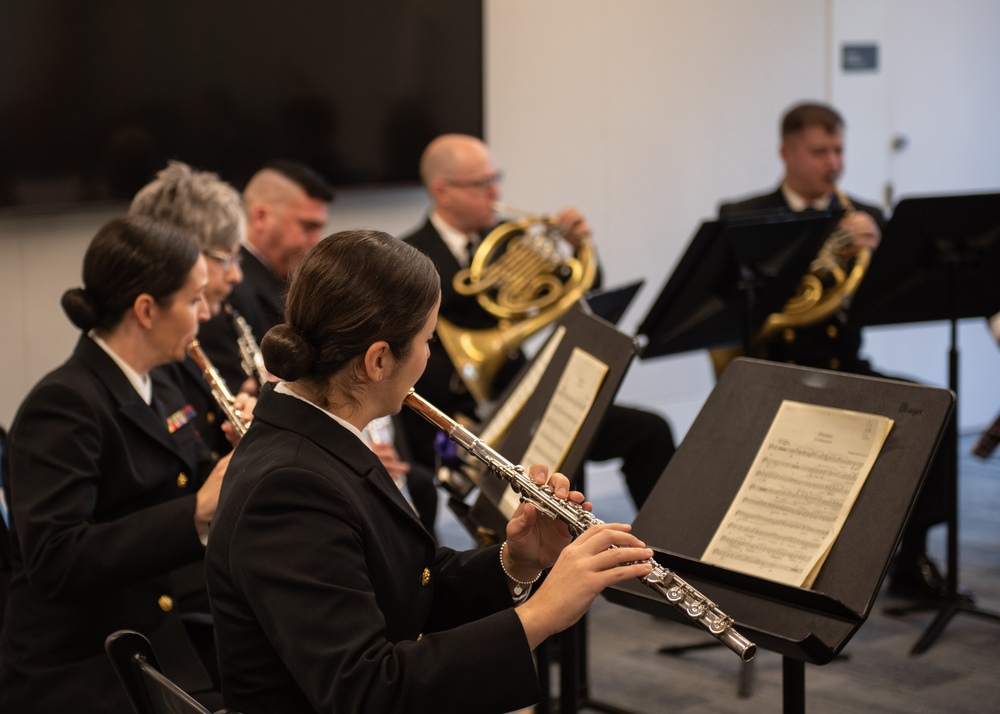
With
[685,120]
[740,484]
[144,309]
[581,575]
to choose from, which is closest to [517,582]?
[581,575]

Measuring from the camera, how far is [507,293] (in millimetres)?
3826

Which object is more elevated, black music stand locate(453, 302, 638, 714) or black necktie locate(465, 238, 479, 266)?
black necktie locate(465, 238, 479, 266)

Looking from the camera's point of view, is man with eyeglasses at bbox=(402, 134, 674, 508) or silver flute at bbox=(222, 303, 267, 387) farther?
man with eyeglasses at bbox=(402, 134, 674, 508)

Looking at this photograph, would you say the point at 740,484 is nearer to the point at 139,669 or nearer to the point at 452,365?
the point at 139,669

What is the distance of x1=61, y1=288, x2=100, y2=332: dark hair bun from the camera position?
224cm

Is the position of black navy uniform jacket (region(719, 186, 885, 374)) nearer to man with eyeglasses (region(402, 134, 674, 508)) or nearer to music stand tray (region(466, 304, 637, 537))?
man with eyeglasses (region(402, 134, 674, 508))

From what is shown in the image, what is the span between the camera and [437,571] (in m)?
1.88

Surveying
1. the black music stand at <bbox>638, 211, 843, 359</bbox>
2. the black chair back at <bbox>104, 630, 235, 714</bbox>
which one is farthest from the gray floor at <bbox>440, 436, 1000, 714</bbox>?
the black chair back at <bbox>104, 630, 235, 714</bbox>

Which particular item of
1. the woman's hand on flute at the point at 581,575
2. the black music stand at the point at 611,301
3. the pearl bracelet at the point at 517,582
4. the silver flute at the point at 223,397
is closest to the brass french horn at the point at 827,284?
the black music stand at the point at 611,301

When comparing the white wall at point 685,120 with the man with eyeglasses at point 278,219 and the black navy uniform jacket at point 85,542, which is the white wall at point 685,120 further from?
the black navy uniform jacket at point 85,542

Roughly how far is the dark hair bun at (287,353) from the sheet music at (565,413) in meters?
0.83

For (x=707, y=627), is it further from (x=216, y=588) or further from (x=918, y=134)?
(x=918, y=134)

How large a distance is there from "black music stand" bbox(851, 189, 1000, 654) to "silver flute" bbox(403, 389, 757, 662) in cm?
203

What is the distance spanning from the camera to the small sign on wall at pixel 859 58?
19.8 ft
